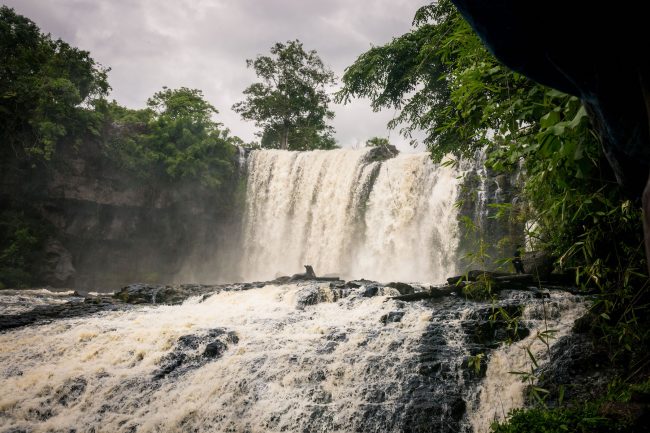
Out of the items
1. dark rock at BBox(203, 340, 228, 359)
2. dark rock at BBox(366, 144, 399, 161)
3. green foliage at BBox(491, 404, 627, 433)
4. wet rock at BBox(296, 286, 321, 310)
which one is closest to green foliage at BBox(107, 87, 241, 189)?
dark rock at BBox(366, 144, 399, 161)

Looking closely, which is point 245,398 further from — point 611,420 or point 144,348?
point 611,420

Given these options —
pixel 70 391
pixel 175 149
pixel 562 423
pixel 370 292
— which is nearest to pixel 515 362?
pixel 562 423

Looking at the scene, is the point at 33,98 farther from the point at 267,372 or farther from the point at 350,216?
Answer: the point at 267,372

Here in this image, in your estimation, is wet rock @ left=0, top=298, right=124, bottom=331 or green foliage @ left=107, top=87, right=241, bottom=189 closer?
wet rock @ left=0, top=298, right=124, bottom=331

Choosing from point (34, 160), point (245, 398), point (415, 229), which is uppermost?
point (34, 160)

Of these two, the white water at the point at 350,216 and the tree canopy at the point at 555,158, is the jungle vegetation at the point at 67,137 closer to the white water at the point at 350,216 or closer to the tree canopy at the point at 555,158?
the white water at the point at 350,216

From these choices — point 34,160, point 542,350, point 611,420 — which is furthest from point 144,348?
point 34,160

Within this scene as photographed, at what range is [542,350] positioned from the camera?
604 cm

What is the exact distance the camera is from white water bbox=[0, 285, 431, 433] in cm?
572

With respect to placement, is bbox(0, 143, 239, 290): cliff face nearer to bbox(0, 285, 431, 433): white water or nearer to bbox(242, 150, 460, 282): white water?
bbox(242, 150, 460, 282): white water

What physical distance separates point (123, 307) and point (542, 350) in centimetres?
1126

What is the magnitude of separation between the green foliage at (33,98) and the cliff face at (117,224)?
142 centimetres

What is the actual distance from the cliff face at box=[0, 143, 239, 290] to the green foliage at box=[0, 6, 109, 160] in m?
1.42

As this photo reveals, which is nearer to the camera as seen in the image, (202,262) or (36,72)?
(36,72)
